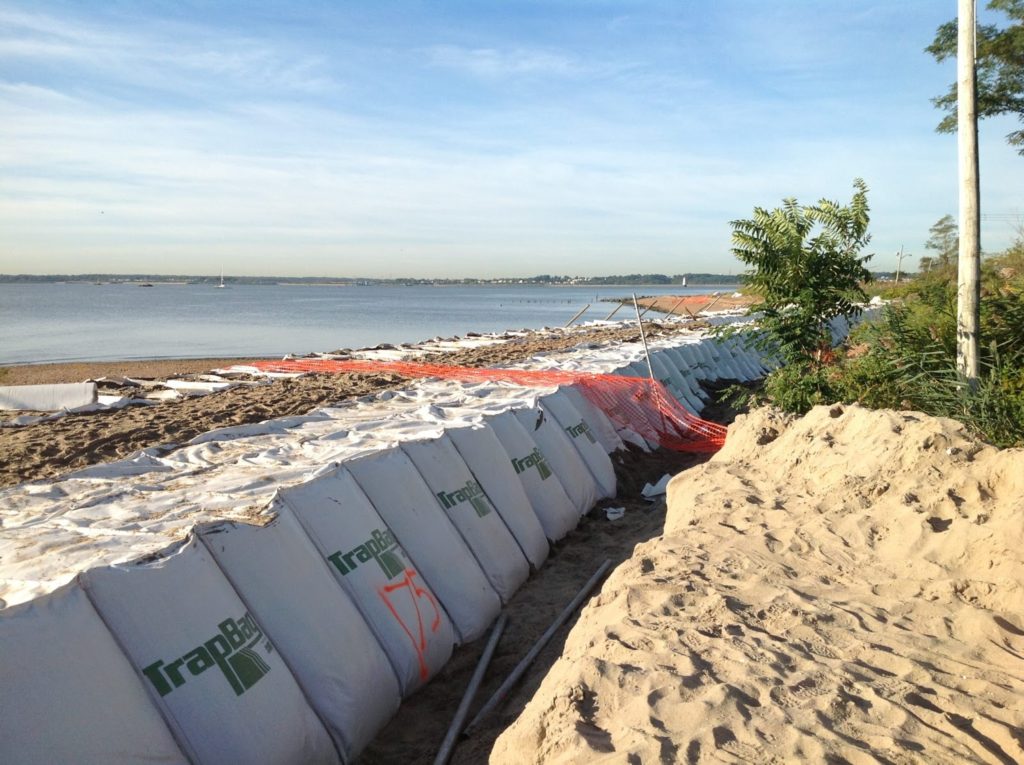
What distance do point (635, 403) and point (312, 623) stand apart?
7.68m

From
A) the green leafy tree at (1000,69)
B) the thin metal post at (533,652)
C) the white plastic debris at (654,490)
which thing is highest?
the green leafy tree at (1000,69)

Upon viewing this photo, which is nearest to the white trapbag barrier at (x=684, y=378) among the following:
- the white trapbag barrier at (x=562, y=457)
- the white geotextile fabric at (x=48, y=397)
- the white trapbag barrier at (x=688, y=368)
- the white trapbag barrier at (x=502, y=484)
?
the white trapbag barrier at (x=688, y=368)

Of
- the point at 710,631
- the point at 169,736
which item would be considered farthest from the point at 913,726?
the point at 169,736

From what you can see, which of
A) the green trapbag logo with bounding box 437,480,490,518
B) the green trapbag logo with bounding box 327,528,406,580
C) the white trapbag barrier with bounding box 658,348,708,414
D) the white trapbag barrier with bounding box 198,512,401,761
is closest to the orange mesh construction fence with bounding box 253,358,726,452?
the white trapbag barrier with bounding box 658,348,708,414

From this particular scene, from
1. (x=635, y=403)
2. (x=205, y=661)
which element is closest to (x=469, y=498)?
(x=205, y=661)

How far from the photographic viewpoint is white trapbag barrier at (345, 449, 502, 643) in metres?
5.29

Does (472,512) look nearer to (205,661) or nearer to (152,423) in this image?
(205,661)

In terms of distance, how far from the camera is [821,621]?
12.8 feet

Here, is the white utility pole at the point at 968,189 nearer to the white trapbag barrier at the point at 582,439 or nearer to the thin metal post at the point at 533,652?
the thin metal post at the point at 533,652

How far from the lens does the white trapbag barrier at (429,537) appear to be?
5289mm

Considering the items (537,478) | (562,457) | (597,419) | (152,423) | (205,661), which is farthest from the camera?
(597,419)

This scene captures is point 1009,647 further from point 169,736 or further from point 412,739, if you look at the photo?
point 169,736

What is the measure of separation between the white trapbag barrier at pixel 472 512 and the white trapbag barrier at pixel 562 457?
1591 mm

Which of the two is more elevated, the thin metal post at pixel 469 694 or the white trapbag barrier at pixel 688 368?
the white trapbag barrier at pixel 688 368
